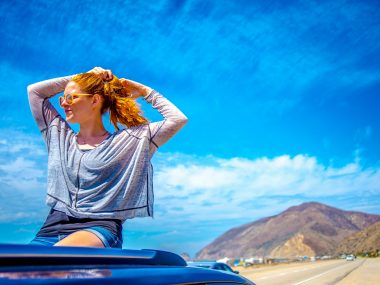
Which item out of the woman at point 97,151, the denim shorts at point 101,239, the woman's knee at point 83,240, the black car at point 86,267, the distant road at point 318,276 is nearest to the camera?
the black car at point 86,267

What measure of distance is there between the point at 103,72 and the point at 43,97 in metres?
0.43

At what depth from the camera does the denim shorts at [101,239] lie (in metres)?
2.07

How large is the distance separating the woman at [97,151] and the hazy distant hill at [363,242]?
135 m

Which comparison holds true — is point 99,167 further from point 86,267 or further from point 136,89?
point 86,267

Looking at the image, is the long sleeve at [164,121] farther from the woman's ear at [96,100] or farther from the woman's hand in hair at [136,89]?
the woman's ear at [96,100]

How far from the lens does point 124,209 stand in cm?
247

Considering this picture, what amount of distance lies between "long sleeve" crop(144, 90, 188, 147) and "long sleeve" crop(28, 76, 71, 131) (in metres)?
0.59

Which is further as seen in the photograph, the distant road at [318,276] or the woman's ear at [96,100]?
the distant road at [318,276]

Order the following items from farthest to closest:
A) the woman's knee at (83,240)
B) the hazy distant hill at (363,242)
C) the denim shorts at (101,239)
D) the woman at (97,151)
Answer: the hazy distant hill at (363,242), the woman at (97,151), the denim shorts at (101,239), the woman's knee at (83,240)

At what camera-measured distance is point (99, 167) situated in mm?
2500

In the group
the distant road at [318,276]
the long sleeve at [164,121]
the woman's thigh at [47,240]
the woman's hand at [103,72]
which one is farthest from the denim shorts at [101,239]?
the distant road at [318,276]

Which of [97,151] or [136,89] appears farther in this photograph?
[136,89]

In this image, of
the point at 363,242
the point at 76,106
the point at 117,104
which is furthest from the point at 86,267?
the point at 363,242

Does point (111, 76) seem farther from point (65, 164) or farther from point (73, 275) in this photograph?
point (73, 275)
